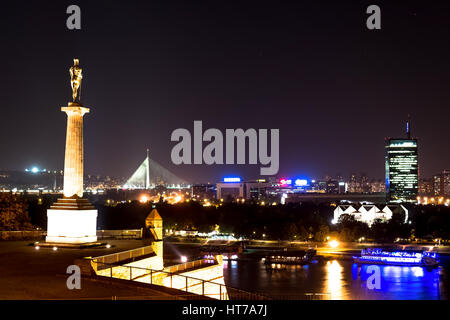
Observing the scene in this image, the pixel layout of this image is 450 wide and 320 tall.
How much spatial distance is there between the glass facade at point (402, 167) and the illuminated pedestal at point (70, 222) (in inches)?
6594

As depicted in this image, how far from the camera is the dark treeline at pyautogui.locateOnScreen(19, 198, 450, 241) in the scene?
283ft

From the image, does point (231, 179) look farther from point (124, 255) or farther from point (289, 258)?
point (124, 255)

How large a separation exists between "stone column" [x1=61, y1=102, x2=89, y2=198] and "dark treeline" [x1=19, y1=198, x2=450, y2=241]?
177 feet

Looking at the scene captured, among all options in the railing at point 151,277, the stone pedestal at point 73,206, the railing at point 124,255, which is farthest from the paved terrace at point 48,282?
the stone pedestal at point 73,206

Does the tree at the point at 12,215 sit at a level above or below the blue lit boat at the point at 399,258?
above

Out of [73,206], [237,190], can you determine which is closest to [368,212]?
[237,190]

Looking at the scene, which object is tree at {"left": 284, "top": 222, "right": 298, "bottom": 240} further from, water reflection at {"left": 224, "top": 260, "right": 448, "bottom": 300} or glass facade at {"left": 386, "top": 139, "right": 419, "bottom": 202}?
glass facade at {"left": 386, "top": 139, "right": 419, "bottom": 202}

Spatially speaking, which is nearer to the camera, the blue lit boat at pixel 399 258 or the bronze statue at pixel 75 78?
the bronze statue at pixel 75 78

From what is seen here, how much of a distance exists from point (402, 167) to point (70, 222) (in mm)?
170625

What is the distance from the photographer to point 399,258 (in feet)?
208

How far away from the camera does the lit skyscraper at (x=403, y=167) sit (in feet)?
605

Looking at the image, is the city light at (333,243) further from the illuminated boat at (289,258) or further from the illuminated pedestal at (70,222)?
Answer: the illuminated pedestal at (70,222)

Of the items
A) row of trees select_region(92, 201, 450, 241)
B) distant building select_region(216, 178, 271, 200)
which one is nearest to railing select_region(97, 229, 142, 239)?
row of trees select_region(92, 201, 450, 241)
